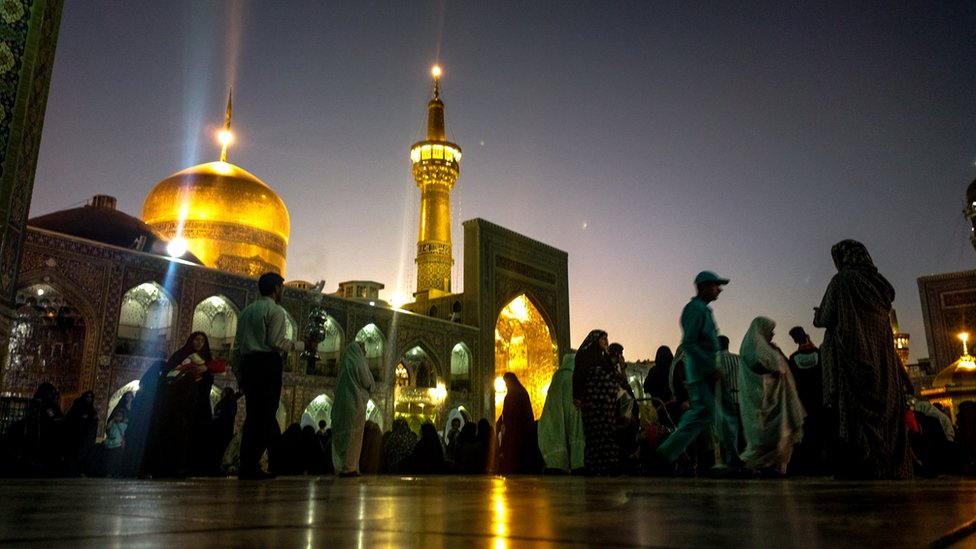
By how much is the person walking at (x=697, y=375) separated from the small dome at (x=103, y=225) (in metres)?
14.3

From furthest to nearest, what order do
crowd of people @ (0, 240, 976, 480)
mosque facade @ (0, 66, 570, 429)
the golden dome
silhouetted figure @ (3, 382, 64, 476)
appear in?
the golden dome → mosque facade @ (0, 66, 570, 429) → silhouetted figure @ (3, 382, 64, 476) → crowd of people @ (0, 240, 976, 480)

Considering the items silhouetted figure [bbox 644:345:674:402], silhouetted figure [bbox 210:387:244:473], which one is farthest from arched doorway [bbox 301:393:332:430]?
silhouetted figure [bbox 644:345:674:402]

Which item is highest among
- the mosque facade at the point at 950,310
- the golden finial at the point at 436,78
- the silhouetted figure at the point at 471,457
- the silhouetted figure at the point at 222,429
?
the golden finial at the point at 436,78

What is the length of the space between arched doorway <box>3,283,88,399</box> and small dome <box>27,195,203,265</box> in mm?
2673

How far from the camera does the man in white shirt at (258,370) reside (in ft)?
12.7

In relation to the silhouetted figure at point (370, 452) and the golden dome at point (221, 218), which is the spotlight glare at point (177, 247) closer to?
the golden dome at point (221, 218)

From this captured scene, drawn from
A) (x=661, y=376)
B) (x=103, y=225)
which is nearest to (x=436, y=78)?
(x=103, y=225)

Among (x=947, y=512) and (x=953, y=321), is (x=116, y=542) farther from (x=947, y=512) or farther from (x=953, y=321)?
(x=953, y=321)

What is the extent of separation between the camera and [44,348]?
13.1m

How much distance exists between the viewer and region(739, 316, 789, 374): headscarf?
13.9ft

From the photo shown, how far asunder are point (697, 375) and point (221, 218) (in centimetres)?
1795

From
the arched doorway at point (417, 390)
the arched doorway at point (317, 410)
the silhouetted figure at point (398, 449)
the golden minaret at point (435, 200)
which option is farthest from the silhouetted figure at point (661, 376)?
the golden minaret at point (435, 200)

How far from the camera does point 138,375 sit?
1177 centimetres

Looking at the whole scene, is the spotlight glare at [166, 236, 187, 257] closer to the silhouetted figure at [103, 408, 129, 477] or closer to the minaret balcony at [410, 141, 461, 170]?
the minaret balcony at [410, 141, 461, 170]
